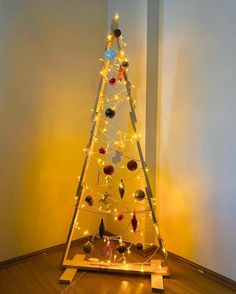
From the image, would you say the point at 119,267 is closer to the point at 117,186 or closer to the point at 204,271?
the point at 204,271

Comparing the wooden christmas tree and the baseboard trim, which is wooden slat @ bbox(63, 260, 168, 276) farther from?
the baseboard trim

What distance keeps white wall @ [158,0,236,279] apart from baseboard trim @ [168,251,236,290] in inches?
1.4

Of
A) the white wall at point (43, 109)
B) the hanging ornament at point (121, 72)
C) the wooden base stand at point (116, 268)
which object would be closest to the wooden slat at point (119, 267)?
the wooden base stand at point (116, 268)

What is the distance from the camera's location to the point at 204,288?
5.54ft

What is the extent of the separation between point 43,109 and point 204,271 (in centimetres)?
175

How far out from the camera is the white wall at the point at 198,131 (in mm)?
1705

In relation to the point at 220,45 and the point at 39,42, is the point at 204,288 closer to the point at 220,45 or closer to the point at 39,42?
the point at 220,45

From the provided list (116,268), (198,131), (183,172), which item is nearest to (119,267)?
(116,268)

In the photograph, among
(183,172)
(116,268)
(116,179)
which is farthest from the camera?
(116,179)

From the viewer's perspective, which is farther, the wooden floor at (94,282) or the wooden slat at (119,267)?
the wooden slat at (119,267)

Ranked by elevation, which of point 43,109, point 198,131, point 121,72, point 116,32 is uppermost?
point 116,32

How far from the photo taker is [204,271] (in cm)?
185

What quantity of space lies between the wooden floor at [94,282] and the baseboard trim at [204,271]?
0.03 m

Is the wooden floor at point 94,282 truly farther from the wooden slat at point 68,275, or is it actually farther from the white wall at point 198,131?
the white wall at point 198,131
